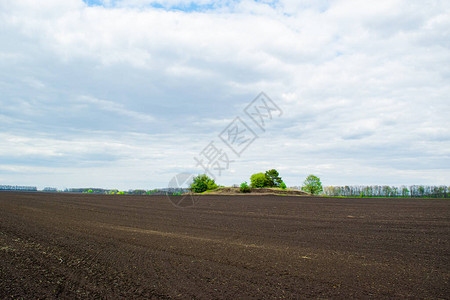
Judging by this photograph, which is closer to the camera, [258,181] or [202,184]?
[258,181]

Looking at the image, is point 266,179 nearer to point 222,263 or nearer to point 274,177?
point 274,177

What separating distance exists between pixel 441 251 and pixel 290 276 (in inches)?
228

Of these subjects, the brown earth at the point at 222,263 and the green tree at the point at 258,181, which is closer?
the brown earth at the point at 222,263

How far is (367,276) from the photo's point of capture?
21.1 feet

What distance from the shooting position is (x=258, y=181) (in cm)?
6419

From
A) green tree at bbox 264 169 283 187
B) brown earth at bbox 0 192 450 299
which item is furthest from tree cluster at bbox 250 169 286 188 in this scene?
brown earth at bbox 0 192 450 299

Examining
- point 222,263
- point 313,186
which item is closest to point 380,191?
point 313,186

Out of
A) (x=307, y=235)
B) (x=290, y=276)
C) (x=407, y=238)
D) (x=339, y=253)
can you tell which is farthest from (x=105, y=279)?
(x=407, y=238)

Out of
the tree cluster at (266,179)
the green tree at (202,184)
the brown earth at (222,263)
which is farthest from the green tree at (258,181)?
the brown earth at (222,263)

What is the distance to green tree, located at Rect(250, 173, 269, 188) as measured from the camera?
63688mm

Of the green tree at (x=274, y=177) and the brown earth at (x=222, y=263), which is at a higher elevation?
the green tree at (x=274, y=177)

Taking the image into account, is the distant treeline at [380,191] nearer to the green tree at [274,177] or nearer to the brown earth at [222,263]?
the green tree at [274,177]

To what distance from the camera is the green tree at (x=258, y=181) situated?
6369cm

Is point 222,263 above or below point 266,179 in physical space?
below
